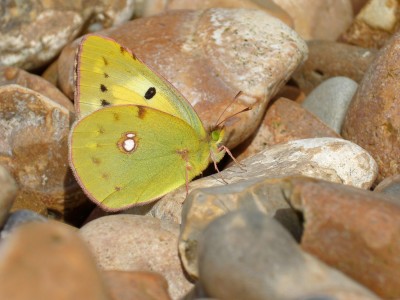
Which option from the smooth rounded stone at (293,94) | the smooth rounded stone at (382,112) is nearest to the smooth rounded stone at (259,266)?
the smooth rounded stone at (382,112)

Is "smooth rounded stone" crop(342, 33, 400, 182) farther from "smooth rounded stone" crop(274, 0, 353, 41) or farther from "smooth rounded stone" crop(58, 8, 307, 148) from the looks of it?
"smooth rounded stone" crop(274, 0, 353, 41)

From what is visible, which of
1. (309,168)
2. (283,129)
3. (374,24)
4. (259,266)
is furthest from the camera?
(374,24)

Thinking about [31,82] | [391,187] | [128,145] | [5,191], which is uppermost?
[5,191]

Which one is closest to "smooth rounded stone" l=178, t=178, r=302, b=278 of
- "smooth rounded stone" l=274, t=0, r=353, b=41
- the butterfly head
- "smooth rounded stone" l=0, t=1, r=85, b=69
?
the butterfly head

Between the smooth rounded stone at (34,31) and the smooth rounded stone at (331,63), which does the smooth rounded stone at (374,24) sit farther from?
the smooth rounded stone at (34,31)

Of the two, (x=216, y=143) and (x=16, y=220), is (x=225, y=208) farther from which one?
(x=216, y=143)

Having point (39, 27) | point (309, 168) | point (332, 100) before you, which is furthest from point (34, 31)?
point (309, 168)

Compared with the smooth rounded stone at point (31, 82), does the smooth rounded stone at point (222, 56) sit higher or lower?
higher

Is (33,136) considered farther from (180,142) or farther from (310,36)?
(310,36)
